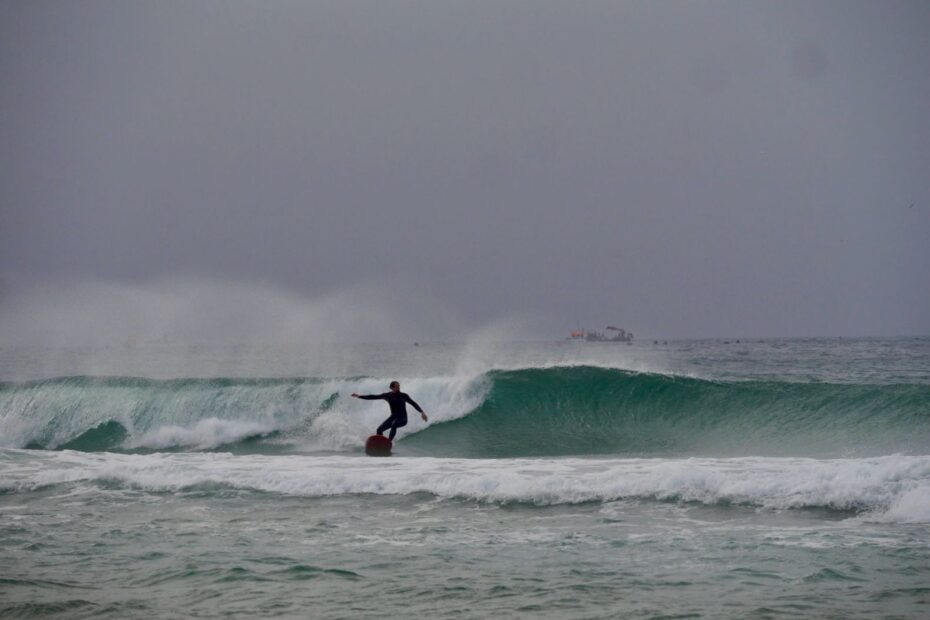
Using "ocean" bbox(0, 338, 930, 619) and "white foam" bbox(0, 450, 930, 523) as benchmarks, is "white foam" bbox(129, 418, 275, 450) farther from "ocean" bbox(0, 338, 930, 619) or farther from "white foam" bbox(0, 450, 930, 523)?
"white foam" bbox(0, 450, 930, 523)

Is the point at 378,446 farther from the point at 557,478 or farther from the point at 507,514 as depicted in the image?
the point at 507,514

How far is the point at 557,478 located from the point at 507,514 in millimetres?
1714

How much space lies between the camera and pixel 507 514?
36.4 feet

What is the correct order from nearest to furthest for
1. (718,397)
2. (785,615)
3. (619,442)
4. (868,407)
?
(785,615) → (619,442) → (868,407) → (718,397)

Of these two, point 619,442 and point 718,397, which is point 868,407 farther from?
point 619,442

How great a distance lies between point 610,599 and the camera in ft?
23.4

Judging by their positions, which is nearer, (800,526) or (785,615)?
(785,615)

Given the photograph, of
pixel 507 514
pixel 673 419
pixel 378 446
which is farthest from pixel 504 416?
pixel 507 514

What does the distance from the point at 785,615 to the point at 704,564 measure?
1640mm

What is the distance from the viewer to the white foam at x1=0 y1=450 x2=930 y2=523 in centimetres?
1113

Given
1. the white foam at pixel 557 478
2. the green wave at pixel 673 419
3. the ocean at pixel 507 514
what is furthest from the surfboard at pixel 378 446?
the green wave at pixel 673 419

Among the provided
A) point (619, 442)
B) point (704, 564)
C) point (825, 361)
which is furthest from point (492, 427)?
point (825, 361)

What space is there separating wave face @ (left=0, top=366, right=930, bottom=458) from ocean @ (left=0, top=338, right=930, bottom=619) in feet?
0.33

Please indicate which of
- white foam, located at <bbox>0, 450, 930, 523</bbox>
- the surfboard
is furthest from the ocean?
the surfboard
